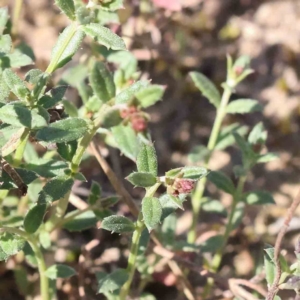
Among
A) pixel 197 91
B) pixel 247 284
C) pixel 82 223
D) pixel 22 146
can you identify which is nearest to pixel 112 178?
pixel 82 223

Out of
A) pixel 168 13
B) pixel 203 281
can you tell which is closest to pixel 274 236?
pixel 203 281

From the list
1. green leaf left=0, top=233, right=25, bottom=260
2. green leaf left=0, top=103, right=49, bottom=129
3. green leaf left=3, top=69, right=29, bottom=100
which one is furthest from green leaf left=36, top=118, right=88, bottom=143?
green leaf left=0, top=233, right=25, bottom=260

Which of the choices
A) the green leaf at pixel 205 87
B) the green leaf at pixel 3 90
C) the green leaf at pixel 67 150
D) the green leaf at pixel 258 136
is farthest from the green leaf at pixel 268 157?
the green leaf at pixel 3 90

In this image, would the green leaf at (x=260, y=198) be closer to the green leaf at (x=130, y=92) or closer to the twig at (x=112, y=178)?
the twig at (x=112, y=178)

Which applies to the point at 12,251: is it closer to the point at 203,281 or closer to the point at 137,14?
the point at 203,281

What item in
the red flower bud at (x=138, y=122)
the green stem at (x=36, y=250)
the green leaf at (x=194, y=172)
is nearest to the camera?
the red flower bud at (x=138, y=122)

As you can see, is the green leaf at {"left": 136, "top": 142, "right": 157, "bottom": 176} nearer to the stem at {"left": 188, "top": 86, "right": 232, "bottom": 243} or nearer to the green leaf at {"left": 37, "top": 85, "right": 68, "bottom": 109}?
the green leaf at {"left": 37, "top": 85, "right": 68, "bottom": 109}
